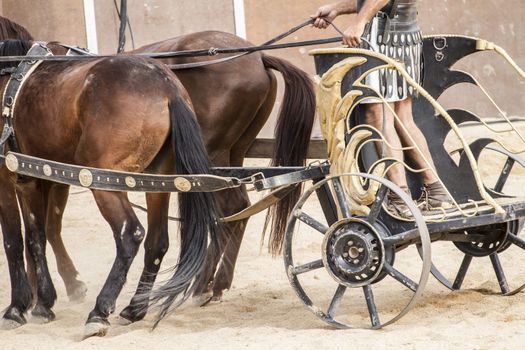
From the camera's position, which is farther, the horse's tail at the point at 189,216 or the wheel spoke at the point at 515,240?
the wheel spoke at the point at 515,240

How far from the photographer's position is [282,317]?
17.1 ft

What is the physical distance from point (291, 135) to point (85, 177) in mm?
1514

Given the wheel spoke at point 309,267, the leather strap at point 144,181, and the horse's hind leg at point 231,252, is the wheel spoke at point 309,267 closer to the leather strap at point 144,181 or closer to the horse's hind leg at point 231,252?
the leather strap at point 144,181

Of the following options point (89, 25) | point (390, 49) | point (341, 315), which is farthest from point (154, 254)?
point (89, 25)

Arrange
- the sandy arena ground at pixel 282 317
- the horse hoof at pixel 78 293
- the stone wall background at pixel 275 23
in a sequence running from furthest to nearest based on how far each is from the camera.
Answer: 1. the stone wall background at pixel 275 23
2. the horse hoof at pixel 78 293
3. the sandy arena ground at pixel 282 317

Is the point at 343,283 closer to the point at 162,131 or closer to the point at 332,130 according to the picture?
the point at 332,130

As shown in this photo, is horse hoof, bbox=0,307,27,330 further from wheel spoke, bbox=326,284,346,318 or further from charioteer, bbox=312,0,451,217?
charioteer, bbox=312,0,451,217

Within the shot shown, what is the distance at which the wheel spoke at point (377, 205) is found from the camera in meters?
4.54

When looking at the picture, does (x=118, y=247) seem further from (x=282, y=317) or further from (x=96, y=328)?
(x=282, y=317)

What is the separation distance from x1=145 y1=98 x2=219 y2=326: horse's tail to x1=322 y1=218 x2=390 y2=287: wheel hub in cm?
71

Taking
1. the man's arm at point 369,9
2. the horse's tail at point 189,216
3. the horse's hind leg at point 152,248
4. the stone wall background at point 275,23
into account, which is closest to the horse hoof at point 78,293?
the horse's hind leg at point 152,248

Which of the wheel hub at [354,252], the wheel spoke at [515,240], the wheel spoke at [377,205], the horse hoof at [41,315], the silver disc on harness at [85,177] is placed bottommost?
the horse hoof at [41,315]

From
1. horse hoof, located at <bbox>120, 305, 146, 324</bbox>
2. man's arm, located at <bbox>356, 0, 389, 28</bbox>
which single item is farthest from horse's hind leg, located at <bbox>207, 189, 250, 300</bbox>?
man's arm, located at <bbox>356, 0, 389, 28</bbox>

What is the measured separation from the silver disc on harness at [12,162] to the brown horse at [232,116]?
1.01 metres
